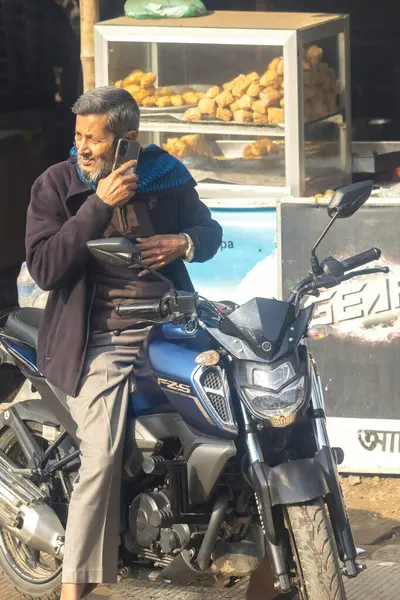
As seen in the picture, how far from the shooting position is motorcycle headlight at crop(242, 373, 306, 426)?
3.27 metres

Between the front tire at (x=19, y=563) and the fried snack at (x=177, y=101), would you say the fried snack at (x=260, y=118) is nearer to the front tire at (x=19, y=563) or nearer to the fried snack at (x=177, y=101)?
the fried snack at (x=177, y=101)

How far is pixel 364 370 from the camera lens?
552cm

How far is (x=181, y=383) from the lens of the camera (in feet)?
11.3

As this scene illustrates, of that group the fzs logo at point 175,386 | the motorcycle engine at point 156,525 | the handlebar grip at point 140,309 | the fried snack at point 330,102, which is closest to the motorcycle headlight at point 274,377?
the fzs logo at point 175,386

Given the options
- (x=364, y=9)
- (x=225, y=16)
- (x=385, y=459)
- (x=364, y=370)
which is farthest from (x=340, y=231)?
(x=364, y=9)

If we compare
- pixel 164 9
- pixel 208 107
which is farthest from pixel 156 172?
pixel 164 9

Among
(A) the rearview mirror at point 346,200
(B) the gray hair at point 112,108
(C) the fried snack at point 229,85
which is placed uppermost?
(B) the gray hair at point 112,108

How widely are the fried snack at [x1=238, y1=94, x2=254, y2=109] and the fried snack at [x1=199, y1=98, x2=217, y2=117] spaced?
17cm

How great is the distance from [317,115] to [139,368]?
309 centimetres

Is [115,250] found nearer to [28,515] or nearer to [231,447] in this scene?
[231,447]

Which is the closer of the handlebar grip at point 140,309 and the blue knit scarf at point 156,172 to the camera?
the handlebar grip at point 140,309

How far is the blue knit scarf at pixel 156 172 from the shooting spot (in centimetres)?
376

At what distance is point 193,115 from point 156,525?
3270mm

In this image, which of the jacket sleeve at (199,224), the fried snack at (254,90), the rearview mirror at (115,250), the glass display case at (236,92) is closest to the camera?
the rearview mirror at (115,250)
